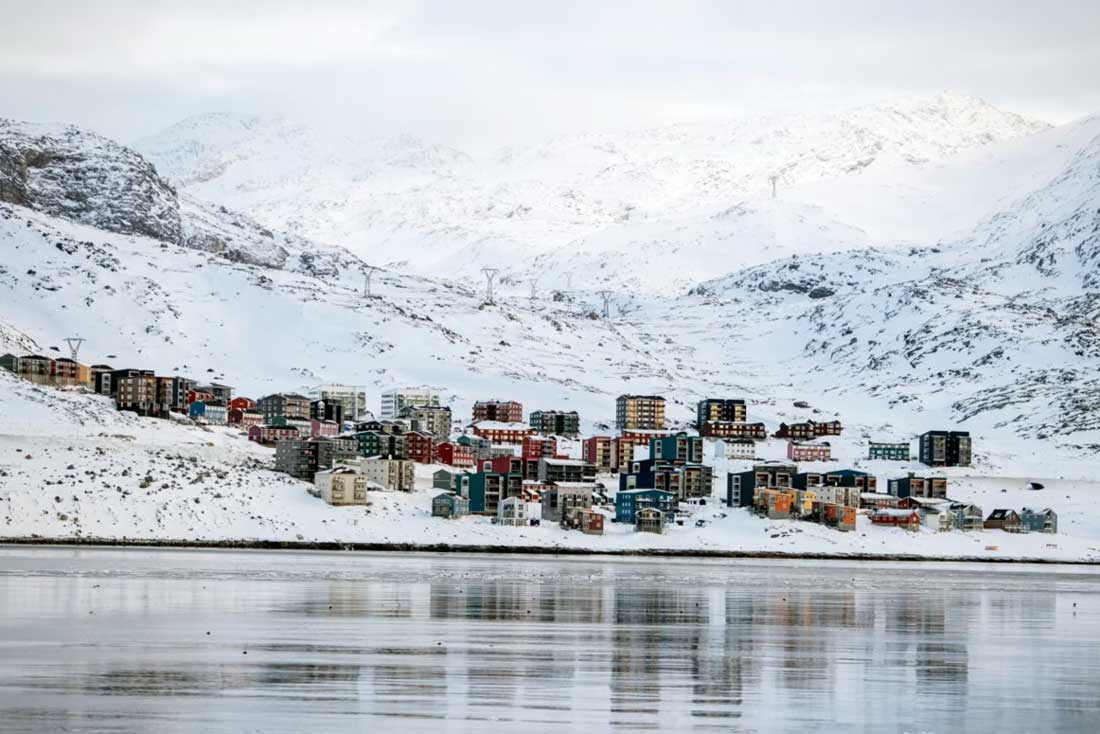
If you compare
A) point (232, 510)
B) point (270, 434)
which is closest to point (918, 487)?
point (270, 434)

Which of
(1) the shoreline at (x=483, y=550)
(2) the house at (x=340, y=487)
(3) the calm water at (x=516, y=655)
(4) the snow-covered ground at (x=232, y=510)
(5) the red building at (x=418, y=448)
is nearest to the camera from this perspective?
(3) the calm water at (x=516, y=655)

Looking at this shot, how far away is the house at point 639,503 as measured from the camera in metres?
145

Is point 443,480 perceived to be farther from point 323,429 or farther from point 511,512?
point 323,429

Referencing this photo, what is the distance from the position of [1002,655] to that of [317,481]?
3580 inches

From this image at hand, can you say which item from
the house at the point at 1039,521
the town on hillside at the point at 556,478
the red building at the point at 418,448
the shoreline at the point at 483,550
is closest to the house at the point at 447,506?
the town on hillside at the point at 556,478

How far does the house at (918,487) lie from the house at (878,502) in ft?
6.02

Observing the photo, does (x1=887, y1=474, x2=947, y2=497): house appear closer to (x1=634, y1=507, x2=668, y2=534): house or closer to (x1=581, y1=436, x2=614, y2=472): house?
(x1=581, y1=436, x2=614, y2=472): house

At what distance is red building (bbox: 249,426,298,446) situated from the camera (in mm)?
175125

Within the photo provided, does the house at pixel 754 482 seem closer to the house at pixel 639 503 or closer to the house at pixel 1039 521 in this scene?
the house at pixel 639 503

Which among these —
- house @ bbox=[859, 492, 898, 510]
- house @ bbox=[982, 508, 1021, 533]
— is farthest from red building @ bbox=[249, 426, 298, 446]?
house @ bbox=[982, 508, 1021, 533]

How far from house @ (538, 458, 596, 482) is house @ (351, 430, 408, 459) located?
15.0 meters

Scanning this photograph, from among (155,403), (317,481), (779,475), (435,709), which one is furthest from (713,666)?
(155,403)

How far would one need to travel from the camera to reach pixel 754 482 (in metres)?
159

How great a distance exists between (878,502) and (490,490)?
38.3 meters
